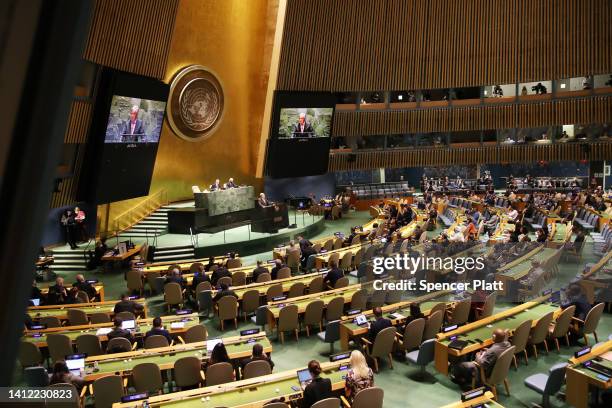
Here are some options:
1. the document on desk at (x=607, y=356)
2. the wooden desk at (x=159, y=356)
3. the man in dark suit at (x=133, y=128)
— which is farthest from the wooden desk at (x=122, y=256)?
the document on desk at (x=607, y=356)

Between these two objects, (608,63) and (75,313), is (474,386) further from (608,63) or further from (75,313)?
(608,63)

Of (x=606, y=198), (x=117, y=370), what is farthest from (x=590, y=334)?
(x=606, y=198)

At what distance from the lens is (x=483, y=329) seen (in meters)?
7.90

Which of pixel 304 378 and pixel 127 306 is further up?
pixel 127 306

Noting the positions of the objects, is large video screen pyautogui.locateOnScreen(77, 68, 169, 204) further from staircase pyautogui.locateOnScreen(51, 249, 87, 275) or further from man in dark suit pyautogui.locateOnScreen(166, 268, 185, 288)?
man in dark suit pyautogui.locateOnScreen(166, 268, 185, 288)

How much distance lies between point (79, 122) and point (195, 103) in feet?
21.3

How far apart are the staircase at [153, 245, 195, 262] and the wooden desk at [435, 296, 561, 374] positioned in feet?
34.1

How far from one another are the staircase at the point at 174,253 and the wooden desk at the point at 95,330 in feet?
23.0

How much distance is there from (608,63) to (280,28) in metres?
15.0

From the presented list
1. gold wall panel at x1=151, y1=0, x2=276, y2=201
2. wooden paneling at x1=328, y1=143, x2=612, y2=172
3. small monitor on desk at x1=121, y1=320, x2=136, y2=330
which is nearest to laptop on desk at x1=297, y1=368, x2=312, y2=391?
small monitor on desk at x1=121, y1=320, x2=136, y2=330

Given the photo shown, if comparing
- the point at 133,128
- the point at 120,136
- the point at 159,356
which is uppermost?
the point at 133,128

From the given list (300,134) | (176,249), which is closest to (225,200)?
(176,249)

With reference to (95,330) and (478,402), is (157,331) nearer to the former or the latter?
(95,330)

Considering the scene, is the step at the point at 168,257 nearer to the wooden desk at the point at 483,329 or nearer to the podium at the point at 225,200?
the podium at the point at 225,200
